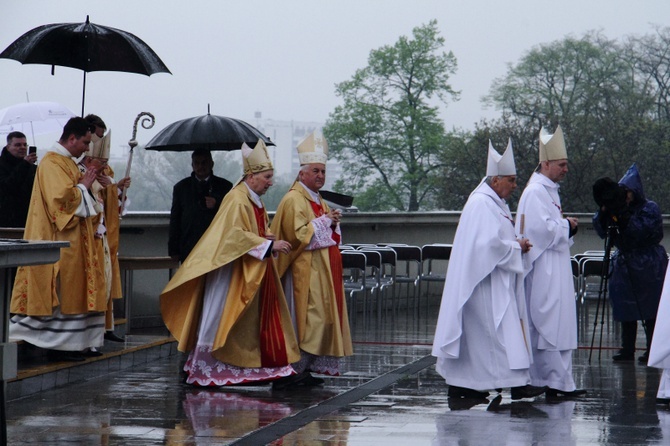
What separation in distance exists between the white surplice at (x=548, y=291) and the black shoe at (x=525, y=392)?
23 cm

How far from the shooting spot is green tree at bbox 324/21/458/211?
52.9 m

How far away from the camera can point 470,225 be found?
777 centimetres

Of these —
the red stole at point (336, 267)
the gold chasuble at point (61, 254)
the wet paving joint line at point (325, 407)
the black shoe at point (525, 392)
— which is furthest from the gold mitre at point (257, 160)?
the black shoe at point (525, 392)

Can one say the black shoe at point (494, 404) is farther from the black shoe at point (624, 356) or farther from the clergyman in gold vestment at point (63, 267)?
the clergyman in gold vestment at point (63, 267)

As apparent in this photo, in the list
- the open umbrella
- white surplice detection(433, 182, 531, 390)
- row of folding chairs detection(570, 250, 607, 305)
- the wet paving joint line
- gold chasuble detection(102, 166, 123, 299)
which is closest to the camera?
the wet paving joint line

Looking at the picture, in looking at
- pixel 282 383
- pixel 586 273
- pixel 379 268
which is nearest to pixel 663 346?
pixel 282 383

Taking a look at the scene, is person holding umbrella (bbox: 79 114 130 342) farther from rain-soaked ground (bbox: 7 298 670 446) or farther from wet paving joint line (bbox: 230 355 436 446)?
wet paving joint line (bbox: 230 355 436 446)

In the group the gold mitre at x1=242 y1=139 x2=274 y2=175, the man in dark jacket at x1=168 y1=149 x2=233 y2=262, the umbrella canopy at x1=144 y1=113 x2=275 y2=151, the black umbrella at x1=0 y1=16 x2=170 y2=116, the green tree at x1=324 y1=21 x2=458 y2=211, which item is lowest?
the man in dark jacket at x1=168 y1=149 x2=233 y2=262

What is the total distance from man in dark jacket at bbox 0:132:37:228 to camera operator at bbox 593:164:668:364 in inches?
189

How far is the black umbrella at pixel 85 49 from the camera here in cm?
892

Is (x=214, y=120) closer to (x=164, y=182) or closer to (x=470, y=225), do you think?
(x=470, y=225)

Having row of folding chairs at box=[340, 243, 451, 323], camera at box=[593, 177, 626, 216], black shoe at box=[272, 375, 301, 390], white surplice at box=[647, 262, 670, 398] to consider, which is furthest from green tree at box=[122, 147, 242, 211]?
white surplice at box=[647, 262, 670, 398]

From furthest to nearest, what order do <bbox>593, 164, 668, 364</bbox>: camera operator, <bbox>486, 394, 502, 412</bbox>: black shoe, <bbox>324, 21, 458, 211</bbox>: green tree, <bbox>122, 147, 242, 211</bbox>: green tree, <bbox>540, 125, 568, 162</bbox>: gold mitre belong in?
<bbox>324, 21, 458, 211</bbox>: green tree < <bbox>122, 147, 242, 211</bbox>: green tree < <bbox>593, 164, 668, 364</bbox>: camera operator < <bbox>540, 125, 568, 162</bbox>: gold mitre < <bbox>486, 394, 502, 412</bbox>: black shoe

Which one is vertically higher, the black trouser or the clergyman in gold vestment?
the clergyman in gold vestment
